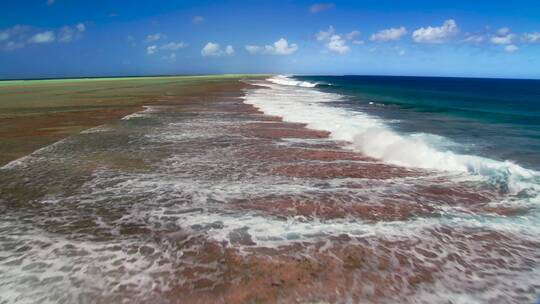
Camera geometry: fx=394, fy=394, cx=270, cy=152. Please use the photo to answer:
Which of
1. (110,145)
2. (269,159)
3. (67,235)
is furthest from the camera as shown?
(110,145)

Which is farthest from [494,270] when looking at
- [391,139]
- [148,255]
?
[391,139]

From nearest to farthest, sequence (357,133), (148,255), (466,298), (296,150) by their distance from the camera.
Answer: (466,298) < (148,255) < (296,150) < (357,133)

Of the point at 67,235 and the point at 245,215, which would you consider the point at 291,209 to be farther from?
the point at 67,235

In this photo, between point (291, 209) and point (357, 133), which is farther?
point (357, 133)

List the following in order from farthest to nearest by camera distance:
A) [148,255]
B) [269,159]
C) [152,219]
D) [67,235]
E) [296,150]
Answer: [296,150]
[269,159]
[152,219]
[67,235]
[148,255]

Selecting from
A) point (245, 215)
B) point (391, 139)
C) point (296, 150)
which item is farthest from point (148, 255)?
point (391, 139)

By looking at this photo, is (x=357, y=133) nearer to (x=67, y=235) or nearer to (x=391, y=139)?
(x=391, y=139)
